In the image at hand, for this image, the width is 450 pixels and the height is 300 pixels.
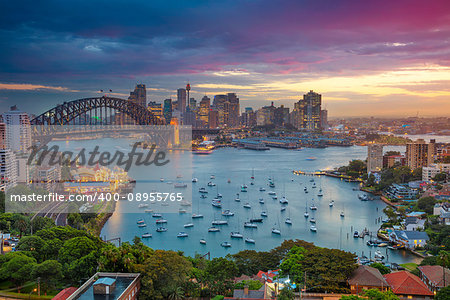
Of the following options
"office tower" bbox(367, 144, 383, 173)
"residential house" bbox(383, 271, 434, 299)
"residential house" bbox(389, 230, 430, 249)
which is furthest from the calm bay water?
"residential house" bbox(383, 271, 434, 299)

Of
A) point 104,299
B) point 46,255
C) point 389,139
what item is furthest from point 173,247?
point 389,139

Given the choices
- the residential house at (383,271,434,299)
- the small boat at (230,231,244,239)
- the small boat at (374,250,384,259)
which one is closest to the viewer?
the residential house at (383,271,434,299)

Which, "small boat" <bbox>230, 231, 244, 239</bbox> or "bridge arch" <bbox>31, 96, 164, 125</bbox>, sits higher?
"bridge arch" <bbox>31, 96, 164, 125</bbox>

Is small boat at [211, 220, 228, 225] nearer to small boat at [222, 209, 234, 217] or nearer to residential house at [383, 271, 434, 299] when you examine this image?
small boat at [222, 209, 234, 217]

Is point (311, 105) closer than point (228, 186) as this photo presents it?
No

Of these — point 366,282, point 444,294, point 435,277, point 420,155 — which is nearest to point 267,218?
point 435,277

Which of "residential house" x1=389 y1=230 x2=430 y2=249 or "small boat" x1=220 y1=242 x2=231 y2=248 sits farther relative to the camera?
"small boat" x1=220 y1=242 x2=231 y2=248

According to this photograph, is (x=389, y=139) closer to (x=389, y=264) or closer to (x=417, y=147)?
(x=417, y=147)

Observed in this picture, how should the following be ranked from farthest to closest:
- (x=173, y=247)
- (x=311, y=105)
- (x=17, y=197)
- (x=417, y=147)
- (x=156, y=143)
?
(x=311, y=105) < (x=156, y=143) < (x=417, y=147) < (x=17, y=197) < (x=173, y=247)
